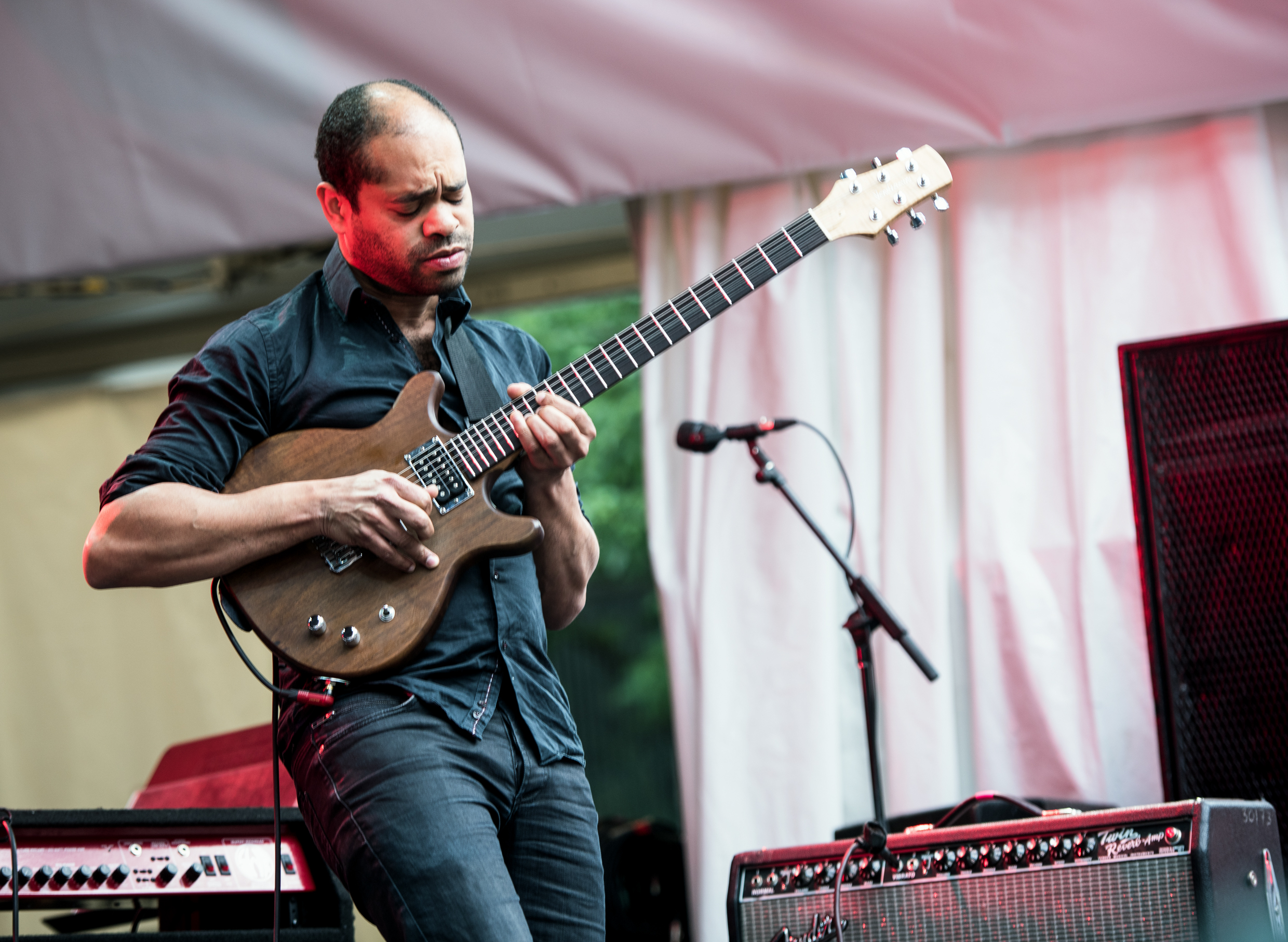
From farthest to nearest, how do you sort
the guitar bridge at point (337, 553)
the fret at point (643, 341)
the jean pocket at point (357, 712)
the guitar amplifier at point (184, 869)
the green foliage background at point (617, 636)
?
the green foliage background at point (617, 636), the guitar amplifier at point (184, 869), the fret at point (643, 341), the guitar bridge at point (337, 553), the jean pocket at point (357, 712)

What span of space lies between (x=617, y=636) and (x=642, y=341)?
23.0 ft

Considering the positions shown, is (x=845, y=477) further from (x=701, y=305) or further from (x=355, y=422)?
(x=355, y=422)

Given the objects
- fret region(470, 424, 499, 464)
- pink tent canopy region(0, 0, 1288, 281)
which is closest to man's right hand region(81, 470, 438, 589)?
fret region(470, 424, 499, 464)

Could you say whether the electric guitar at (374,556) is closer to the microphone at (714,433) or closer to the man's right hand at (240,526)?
the man's right hand at (240,526)

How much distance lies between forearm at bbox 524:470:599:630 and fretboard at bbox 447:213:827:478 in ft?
0.36

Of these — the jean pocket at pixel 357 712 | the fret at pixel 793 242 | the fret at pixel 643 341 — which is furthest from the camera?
the fret at pixel 793 242

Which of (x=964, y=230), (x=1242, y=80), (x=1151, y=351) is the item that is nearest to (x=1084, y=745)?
(x=1151, y=351)

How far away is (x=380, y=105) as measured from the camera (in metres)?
1.87

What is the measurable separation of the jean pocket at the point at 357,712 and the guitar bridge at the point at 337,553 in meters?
0.19

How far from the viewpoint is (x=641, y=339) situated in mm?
1974

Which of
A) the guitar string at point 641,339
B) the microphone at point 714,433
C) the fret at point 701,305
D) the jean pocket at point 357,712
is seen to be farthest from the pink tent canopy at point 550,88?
the jean pocket at point 357,712

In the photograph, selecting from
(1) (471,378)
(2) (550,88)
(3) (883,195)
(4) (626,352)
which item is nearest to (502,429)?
(1) (471,378)

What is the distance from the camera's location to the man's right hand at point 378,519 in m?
1.72

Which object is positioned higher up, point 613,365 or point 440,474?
point 613,365
